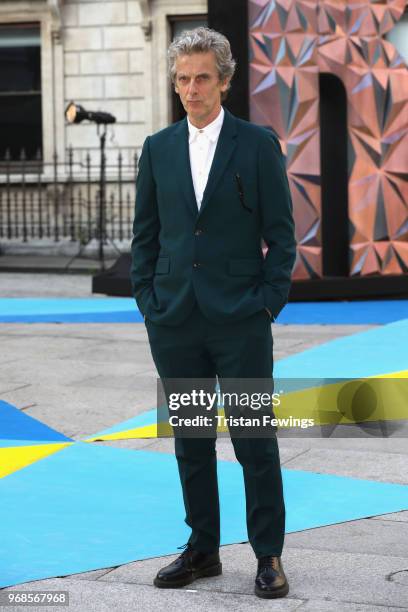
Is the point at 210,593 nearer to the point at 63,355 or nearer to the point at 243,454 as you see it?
the point at 243,454

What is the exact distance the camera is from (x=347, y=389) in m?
6.48

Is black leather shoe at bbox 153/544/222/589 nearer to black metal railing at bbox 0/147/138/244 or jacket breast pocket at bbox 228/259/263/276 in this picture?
jacket breast pocket at bbox 228/259/263/276

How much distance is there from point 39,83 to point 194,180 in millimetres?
17469

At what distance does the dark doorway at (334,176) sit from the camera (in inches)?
506

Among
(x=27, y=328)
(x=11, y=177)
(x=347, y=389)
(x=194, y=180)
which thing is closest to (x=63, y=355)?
(x=27, y=328)

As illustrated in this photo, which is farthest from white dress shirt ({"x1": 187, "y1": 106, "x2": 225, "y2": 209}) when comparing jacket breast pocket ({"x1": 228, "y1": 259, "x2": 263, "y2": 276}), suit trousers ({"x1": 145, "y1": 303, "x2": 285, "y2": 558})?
suit trousers ({"x1": 145, "y1": 303, "x2": 285, "y2": 558})

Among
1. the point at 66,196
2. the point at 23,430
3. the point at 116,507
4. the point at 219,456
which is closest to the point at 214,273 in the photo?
the point at 116,507

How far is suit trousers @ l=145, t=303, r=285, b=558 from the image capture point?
3.78 metres

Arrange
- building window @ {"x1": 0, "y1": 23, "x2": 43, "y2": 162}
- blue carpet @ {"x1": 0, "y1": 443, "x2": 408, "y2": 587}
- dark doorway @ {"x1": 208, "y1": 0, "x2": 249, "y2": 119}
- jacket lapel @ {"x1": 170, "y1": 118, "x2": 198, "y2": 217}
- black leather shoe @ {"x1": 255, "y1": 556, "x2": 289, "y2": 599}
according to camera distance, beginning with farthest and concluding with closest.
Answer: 1. building window @ {"x1": 0, "y1": 23, "x2": 43, "y2": 162}
2. dark doorway @ {"x1": 208, "y1": 0, "x2": 249, "y2": 119}
3. blue carpet @ {"x1": 0, "y1": 443, "x2": 408, "y2": 587}
4. jacket lapel @ {"x1": 170, "y1": 118, "x2": 198, "y2": 217}
5. black leather shoe @ {"x1": 255, "y1": 556, "x2": 289, "y2": 599}

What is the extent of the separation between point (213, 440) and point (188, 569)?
419mm

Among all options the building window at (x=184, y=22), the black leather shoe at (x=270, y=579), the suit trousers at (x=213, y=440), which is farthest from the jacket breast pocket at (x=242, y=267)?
the building window at (x=184, y=22)

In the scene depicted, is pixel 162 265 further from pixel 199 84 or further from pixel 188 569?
pixel 188 569

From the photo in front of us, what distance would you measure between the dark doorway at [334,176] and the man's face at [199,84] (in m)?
9.07

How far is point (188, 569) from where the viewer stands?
3.88m
